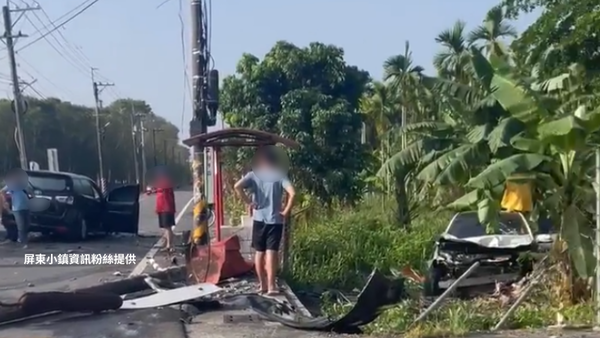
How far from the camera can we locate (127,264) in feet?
54.3

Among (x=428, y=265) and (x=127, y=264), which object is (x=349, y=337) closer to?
(x=428, y=265)

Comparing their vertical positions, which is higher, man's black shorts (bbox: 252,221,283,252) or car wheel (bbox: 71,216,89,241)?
car wheel (bbox: 71,216,89,241)

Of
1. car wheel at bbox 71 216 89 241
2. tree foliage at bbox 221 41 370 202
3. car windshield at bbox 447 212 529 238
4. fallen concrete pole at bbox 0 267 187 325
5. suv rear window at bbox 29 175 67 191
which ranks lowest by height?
fallen concrete pole at bbox 0 267 187 325

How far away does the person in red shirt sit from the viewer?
1795cm

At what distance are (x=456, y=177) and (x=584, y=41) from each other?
738 centimetres

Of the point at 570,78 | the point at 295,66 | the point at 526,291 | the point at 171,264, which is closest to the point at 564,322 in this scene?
the point at 526,291

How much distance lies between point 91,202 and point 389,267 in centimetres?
858

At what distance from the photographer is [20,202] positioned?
1936 centimetres

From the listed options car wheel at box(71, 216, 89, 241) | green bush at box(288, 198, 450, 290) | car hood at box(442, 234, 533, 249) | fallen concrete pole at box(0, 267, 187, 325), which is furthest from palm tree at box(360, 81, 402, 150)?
fallen concrete pole at box(0, 267, 187, 325)

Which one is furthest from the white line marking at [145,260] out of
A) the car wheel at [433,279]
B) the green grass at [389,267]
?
the car wheel at [433,279]

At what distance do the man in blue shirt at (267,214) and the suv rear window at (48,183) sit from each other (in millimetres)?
10506

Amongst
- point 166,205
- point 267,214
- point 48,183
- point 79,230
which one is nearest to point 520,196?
point 267,214

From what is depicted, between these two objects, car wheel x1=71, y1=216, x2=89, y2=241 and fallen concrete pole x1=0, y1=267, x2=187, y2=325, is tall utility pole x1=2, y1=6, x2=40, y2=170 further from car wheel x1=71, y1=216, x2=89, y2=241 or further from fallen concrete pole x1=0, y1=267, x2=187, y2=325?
fallen concrete pole x1=0, y1=267, x2=187, y2=325

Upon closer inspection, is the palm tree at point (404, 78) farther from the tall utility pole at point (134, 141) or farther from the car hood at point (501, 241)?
the tall utility pole at point (134, 141)
